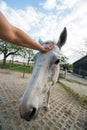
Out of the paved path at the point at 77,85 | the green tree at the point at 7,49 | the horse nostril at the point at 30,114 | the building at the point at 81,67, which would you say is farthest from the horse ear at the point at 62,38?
the building at the point at 81,67

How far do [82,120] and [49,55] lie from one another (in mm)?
3199

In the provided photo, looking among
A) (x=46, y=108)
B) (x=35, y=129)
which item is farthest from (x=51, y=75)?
(x=46, y=108)

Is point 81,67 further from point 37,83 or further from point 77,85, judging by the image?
point 37,83

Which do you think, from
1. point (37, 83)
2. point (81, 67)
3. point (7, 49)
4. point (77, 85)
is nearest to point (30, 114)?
point (37, 83)

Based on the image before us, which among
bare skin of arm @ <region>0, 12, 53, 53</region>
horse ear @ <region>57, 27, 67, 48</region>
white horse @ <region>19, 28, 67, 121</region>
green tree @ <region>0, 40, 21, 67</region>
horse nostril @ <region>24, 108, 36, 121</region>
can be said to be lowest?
horse nostril @ <region>24, 108, 36, 121</region>

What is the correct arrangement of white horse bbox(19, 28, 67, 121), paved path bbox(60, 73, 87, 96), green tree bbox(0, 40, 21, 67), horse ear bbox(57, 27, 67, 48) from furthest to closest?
green tree bbox(0, 40, 21, 67), paved path bbox(60, 73, 87, 96), horse ear bbox(57, 27, 67, 48), white horse bbox(19, 28, 67, 121)

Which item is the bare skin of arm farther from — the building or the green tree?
the building

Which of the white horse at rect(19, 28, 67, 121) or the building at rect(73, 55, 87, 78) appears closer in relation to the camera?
the white horse at rect(19, 28, 67, 121)

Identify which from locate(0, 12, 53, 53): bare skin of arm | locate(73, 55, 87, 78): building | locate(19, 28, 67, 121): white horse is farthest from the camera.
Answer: locate(73, 55, 87, 78): building

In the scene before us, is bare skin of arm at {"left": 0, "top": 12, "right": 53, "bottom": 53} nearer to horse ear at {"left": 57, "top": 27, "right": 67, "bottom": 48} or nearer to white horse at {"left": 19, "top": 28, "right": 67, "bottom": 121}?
white horse at {"left": 19, "top": 28, "right": 67, "bottom": 121}

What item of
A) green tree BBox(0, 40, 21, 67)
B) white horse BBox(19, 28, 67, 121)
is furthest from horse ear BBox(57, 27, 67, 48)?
green tree BBox(0, 40, 21, 67)

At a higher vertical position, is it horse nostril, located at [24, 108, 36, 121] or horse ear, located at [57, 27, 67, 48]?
horse ear, located at [57, 27, 67, 48]

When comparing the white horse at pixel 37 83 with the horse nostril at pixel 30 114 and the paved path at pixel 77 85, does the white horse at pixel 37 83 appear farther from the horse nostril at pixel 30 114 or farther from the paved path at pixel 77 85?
the paved path at pixel 77 85

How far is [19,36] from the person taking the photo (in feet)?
5.31
